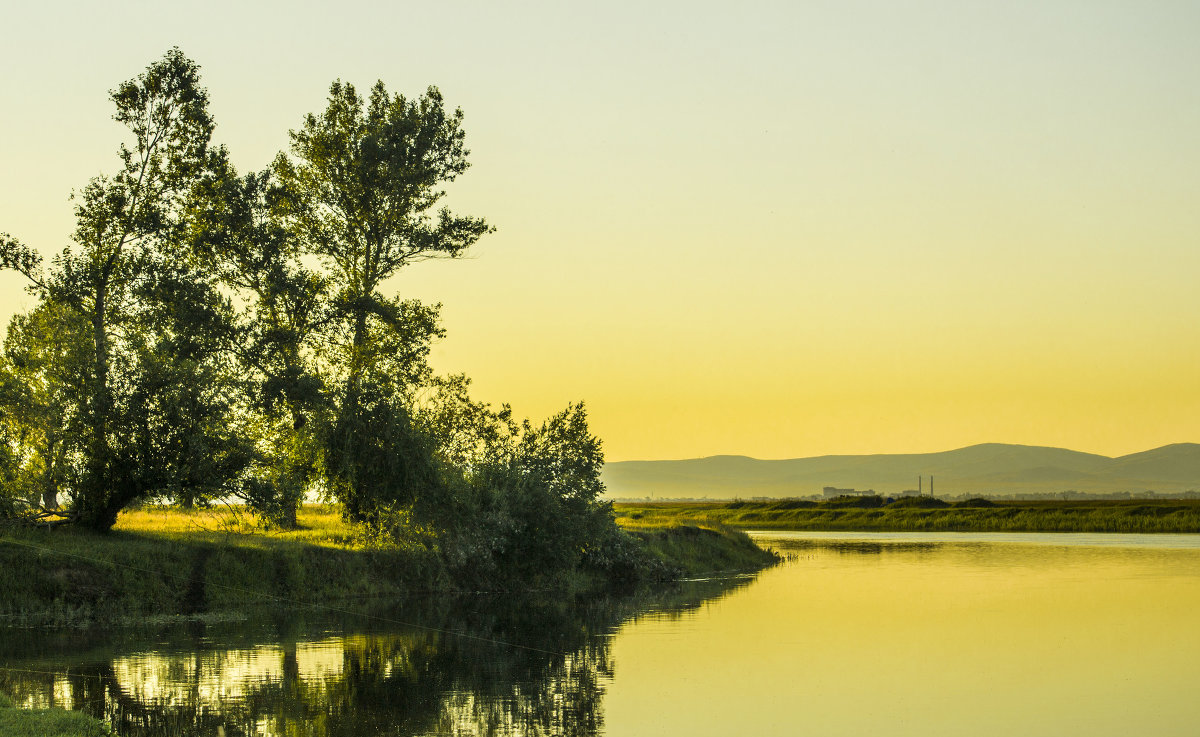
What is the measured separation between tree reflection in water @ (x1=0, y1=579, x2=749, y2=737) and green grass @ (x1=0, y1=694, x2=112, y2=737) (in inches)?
56.7

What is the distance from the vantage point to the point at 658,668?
88.9 ft

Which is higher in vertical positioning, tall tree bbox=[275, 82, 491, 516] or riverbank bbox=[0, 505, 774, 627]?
tall tree bbox=[275, 82, 491, 516]

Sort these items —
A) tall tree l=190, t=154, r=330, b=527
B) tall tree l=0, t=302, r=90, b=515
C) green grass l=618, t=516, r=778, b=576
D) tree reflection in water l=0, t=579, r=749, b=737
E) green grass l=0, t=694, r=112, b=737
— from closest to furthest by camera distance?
green grass l=0, t=694, r=112, b=737, tree reflection in water l=0, t=579, r=749, b=737, tall tree l=0, t=302, r=90, b=515, tall tree l=190, t=154, r=330, b=527, green grass l=618, t=516, r=778, b=576

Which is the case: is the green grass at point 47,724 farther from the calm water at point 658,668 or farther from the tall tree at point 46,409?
the tall tree at point 46,409

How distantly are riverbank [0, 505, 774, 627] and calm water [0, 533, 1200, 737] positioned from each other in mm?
2317

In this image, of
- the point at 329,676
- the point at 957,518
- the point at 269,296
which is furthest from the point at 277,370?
the point at 957,518

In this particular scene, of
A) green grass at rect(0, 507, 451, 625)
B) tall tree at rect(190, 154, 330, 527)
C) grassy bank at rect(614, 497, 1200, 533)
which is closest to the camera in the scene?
green grass at rect(0, 507, 451, 625)

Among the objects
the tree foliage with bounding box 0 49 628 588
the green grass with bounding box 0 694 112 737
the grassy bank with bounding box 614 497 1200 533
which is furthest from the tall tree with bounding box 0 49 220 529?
the grassy bank with bounding box 614 497 1200 533

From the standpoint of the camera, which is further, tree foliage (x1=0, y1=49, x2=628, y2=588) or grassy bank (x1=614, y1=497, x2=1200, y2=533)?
grassy bank (x1=614, y1=497, x2=1200, y2=533)

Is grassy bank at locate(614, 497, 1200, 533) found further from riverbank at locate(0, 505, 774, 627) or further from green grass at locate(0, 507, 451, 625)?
green grass at locate(0, 507, 451, 625)

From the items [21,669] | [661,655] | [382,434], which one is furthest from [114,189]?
[661,655]

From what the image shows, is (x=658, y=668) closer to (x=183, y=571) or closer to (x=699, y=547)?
(x=183, y=571)

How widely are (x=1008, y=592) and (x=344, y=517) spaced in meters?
25.8

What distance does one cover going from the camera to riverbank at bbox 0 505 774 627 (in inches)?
1337
